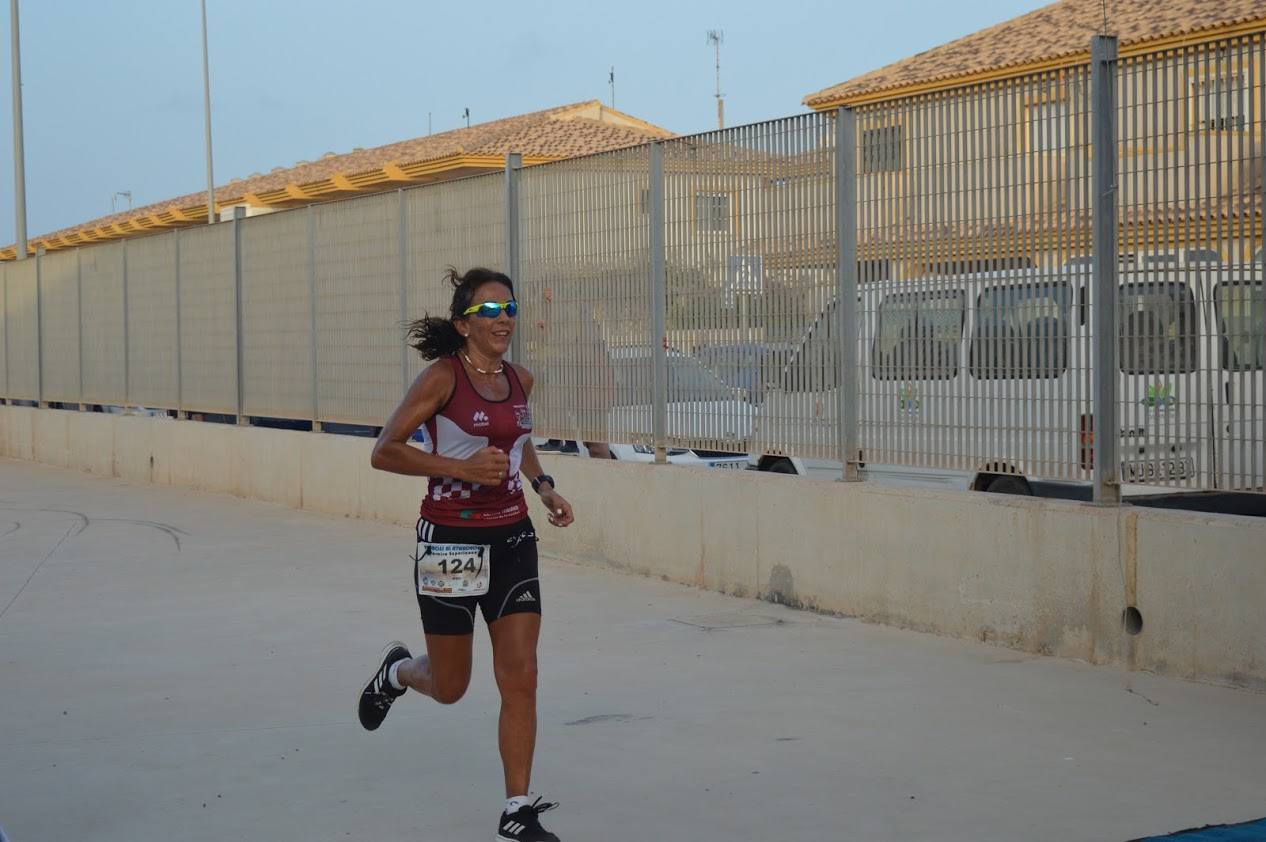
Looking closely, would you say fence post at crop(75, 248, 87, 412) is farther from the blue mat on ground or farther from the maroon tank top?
the blue mat on ground

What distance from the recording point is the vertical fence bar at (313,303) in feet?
55.9

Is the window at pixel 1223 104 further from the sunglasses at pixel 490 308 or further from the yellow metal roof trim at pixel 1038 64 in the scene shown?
the yellow metal roof trim at pixel 1038 64

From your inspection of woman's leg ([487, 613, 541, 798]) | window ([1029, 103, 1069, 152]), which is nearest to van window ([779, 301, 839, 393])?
window ([1029, 103, 1069, 152])

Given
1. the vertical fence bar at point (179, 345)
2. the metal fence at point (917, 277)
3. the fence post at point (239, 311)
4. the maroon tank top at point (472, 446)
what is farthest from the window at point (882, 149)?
the vertical fence bar at point (179, 345)

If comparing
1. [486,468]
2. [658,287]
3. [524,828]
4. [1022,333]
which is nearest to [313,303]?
[658,287]

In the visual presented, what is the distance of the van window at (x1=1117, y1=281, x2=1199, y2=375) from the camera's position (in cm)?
766

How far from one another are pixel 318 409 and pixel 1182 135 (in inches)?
430

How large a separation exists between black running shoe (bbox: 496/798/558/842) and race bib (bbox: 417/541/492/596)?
2.43ft

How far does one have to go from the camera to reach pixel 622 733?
6988 mm

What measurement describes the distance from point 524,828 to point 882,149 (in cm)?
550

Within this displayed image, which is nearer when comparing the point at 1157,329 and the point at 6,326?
the point at 1157,329

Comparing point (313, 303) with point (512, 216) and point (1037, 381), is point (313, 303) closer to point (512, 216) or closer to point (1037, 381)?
point (512, 216)

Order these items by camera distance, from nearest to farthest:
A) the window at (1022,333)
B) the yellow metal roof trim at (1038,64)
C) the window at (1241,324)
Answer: the window at (1241,324)
the window at (1022,333)
the yellow metal roof trim at (1038,64)

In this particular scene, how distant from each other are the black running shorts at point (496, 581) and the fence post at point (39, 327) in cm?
2259
